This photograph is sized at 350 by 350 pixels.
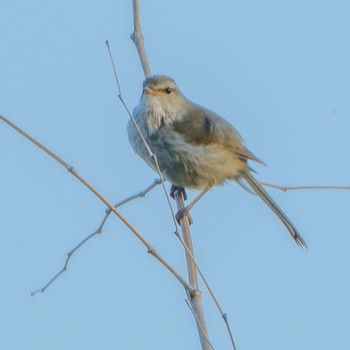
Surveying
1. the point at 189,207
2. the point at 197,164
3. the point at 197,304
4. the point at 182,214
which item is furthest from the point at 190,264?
the point at 197,164

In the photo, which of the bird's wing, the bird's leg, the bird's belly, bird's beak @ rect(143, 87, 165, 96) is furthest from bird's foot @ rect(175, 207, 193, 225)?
bird's beak @ rect(143, 87, 165, 96)

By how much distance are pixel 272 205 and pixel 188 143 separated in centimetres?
72

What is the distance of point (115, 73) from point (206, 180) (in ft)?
7.46

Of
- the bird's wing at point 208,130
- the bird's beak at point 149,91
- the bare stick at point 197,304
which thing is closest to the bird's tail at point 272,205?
the bird's wing at point 208,130

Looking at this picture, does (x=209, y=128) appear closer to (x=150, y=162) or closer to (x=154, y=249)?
(x=150, y=162)

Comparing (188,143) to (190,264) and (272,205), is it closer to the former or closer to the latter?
(272,205)

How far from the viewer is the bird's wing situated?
5613mm

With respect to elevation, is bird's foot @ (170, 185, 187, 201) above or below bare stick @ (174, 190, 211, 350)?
above

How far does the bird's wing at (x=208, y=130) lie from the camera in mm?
5613

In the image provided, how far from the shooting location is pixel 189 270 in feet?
12.5

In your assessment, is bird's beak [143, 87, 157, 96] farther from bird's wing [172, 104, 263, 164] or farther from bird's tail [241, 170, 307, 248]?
bird's tail [241, 170, 307, 248]

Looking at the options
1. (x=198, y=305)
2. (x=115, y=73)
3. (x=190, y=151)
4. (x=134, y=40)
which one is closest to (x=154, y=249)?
(x=198, y=305)

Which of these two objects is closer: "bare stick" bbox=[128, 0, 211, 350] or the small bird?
"bare stick" bbox=[128, 0, 211, 350]

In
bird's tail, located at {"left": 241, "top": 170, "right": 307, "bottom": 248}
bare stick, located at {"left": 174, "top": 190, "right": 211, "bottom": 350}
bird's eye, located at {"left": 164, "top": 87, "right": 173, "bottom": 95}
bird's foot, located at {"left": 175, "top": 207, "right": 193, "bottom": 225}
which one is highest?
bird's eye, located at {"left": 164, "top": 87, "right": 173, "bottom": 95}
